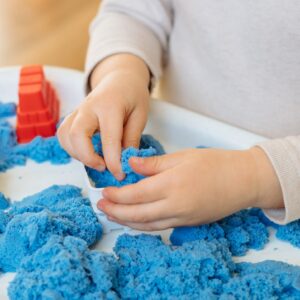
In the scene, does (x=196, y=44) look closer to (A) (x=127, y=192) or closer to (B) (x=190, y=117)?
(B) (x=190, y=117)

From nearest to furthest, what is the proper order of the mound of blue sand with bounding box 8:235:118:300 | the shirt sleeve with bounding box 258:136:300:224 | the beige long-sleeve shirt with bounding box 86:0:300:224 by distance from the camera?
the mound of blue sand with bounding box 8:235:118:300, the shirt sleeve with bounding box 258:136:300:224, the beige long-sleeve shirt with bounding box 86:0:300:224

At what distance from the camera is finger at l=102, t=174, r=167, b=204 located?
0.43 meters

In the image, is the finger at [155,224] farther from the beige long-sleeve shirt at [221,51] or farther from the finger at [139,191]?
the beige long-sleeve shirt at [221,51]

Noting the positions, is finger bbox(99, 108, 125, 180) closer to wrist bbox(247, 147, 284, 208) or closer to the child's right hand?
the child's right hand

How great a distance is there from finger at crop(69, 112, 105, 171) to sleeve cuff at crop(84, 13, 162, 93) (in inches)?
5.5

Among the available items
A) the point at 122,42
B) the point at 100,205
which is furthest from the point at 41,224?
the point at 122,42

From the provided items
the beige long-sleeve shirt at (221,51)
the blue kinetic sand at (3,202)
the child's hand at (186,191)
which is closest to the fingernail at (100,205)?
the child's hand at (186,191)

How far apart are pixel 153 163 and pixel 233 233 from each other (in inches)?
3.4

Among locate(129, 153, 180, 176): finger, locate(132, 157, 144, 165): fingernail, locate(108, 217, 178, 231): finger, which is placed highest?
locate(132, 157, 144, 165): fingernail

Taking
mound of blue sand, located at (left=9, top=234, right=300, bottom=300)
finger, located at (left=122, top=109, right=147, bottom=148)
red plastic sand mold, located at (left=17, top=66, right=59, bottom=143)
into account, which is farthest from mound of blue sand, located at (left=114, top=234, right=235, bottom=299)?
red plastic sand mold, located at (left=17, top=66, right=59, bottom=143)

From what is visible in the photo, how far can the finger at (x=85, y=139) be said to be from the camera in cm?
46

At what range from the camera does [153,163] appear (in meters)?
0.44

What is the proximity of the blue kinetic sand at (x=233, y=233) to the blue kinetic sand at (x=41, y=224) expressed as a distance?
7cm

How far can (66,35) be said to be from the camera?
1458 millimetres
